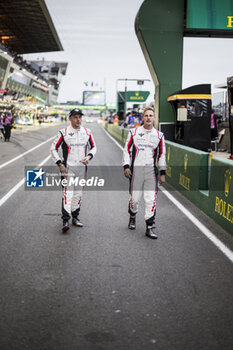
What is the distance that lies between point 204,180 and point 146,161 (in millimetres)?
2614

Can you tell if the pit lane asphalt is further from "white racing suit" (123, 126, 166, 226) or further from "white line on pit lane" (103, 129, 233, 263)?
"white racing suit" (123, 126, 166, 226)

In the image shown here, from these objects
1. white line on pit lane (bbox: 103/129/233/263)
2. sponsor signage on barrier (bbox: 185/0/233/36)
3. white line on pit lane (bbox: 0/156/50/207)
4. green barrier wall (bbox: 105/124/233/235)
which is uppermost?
sponsor signage on barrier (bbox: 185/0/233/36)

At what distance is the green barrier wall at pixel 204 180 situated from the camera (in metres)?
6.91

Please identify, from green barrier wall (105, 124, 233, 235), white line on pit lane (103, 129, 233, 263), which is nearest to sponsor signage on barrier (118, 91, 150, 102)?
green barrier wall (105, 124, 233, 235)

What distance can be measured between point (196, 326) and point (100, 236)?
10.1 ft

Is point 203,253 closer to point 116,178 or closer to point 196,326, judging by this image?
point 196,326

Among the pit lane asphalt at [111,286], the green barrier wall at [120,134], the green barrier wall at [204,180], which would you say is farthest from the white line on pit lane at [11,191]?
the green barrier wall at [120,134]

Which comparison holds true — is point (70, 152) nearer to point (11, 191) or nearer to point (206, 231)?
point (206, 231)

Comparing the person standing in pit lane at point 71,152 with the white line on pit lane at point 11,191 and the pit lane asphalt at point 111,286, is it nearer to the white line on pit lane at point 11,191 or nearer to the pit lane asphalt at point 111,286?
the pit lane asphalt at point 111,286

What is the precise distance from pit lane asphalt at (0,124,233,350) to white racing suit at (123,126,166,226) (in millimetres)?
579

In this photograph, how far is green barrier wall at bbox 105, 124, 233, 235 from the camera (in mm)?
6909

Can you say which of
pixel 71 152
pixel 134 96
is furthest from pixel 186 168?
pixel 134 96

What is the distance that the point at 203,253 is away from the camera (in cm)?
574

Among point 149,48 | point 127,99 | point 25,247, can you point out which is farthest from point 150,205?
point 127,99
